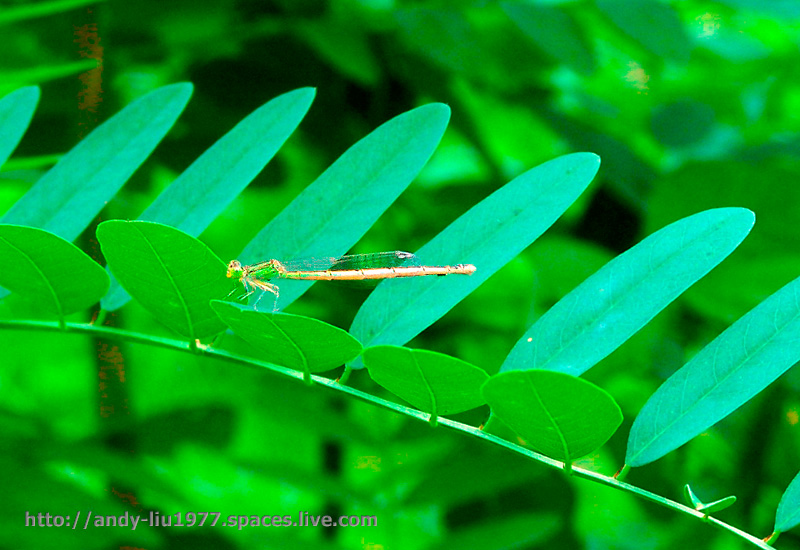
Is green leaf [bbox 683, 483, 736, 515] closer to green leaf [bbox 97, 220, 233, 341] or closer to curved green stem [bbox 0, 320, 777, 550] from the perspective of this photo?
curved green stem [bbox 0, 320, 777, 550]

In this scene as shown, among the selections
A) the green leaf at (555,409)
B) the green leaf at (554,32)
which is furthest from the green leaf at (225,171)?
the green leaf at (554,32)

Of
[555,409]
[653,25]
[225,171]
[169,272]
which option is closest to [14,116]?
[225,171]

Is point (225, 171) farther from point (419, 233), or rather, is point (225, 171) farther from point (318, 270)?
point (419, 233)

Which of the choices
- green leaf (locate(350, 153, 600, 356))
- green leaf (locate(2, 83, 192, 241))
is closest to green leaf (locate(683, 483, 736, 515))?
green leaf (locate(350, 153, 600, 356))

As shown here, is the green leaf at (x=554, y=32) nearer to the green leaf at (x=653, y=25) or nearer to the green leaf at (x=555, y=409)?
the green leaf at (x=653, y=25)

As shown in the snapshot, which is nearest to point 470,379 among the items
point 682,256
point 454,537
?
point 682,256

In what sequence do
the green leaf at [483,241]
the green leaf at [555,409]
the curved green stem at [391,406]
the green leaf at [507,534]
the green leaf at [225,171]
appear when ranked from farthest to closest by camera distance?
the green leaf at [507,534]
the green leaf at [225,171]
the green leaf at [483,241]
the curved green stem at [391,406]
the green leaf at [555,409]
